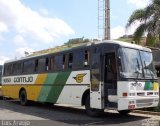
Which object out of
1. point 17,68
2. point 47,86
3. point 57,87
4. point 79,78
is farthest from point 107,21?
point 79,78

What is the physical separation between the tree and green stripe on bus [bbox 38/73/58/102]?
6.98m

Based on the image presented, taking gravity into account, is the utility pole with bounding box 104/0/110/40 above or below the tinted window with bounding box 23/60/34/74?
above

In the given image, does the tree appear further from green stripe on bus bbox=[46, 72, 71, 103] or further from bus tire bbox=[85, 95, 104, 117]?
bus tire bbox=[85, 95, 104, 117]

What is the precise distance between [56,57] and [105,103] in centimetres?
461

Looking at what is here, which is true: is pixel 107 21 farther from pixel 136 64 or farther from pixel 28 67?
pixel 136 64

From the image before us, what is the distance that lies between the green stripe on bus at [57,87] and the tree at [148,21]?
23.6ft

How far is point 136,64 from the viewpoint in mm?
14266

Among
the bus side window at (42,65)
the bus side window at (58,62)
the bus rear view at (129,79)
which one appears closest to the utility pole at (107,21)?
the bus side window at (42,65)

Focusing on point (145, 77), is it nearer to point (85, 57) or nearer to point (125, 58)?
point (125, 58)

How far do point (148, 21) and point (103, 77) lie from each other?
9.12m

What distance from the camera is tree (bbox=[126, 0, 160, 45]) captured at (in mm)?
21781

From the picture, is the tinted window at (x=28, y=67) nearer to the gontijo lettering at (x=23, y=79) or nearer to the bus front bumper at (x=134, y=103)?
the gontijo lettering at (x=23, y=79)

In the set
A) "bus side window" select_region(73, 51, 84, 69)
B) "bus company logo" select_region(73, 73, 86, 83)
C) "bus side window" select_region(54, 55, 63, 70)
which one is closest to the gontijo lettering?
"bus side window" select_region(54, 55, 63, 70)

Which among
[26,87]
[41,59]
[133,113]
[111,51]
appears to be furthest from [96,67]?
[26,87]
